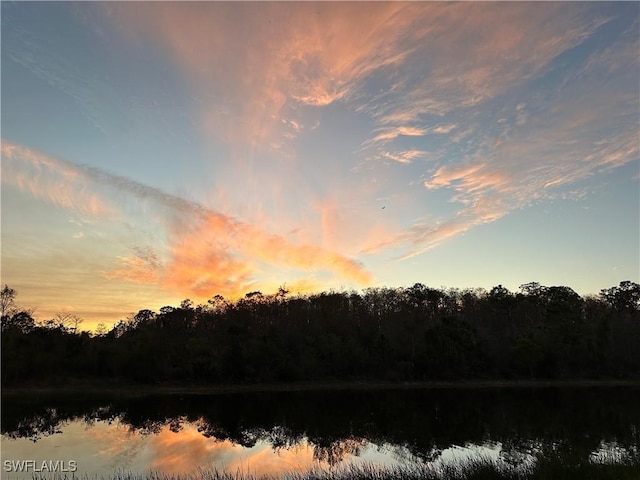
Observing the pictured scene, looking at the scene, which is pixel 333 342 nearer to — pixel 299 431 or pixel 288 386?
pixel 288 386

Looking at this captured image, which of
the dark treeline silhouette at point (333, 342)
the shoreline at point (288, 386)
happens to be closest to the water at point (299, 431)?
the shoreline at point (288, 386)

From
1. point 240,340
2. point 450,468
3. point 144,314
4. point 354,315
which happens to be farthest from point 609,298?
point 450,468

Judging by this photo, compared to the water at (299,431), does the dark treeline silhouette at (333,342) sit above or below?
above

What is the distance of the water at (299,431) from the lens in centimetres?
2273

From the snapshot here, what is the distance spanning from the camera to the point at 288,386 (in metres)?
67.6

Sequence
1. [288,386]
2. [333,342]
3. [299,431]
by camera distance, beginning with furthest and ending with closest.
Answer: [333,342]
[288,386]
[299,431]

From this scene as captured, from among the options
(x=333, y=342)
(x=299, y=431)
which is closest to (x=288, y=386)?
(x=333, y=342)

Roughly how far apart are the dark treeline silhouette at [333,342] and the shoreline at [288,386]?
1.28 meters

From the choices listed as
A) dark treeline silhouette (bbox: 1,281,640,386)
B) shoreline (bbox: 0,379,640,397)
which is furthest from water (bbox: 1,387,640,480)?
dark treeline silhouette (bbox: 1,281,640,386)

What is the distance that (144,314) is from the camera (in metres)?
91.0

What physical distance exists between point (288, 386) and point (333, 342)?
9972 mm

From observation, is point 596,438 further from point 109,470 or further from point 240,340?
point 240,340

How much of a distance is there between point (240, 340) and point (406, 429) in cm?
4018

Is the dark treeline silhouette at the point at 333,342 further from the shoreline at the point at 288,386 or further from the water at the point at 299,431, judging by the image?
the water at the point at 299,431
